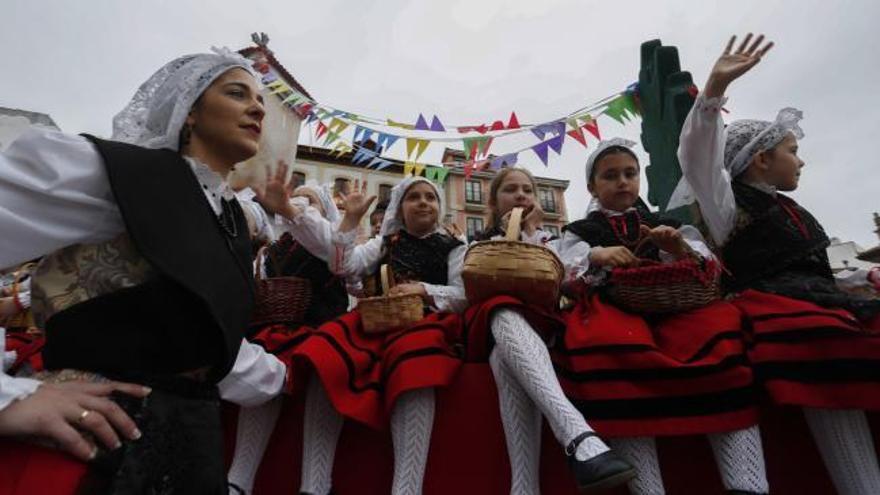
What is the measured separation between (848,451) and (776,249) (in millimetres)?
918

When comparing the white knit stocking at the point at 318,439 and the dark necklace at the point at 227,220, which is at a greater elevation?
the dark necklace at the point at 227,220

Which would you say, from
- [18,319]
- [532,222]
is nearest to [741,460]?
[532,222]

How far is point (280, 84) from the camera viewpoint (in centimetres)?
487

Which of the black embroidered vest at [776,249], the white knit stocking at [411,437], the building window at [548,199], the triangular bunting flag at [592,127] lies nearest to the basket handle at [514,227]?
the white knit stocking at [411,437]

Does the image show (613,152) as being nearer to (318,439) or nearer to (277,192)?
(277,192)

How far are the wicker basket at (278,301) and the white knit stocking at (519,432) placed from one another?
1.26 m

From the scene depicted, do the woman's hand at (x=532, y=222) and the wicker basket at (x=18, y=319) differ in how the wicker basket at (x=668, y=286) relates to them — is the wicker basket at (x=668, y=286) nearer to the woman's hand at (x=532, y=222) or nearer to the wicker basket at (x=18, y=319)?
the woman's hand at (x=532, y=222)

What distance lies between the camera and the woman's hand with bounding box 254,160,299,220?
254cm

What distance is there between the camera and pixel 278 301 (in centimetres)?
264

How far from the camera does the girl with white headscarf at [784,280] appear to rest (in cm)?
167

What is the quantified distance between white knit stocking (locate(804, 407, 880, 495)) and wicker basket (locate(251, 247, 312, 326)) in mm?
2405

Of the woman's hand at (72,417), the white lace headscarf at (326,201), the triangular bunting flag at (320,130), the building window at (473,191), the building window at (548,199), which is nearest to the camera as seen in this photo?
the woman's hand at (72,417)

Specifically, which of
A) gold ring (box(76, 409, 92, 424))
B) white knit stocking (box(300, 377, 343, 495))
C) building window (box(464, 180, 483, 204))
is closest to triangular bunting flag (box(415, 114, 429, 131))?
white knit stocking (box(300, 377, 343, 495))

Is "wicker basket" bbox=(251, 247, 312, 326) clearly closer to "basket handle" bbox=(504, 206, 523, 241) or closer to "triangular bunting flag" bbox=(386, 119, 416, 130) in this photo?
"basket handle" bbox=(504, 206, 523, 241)
